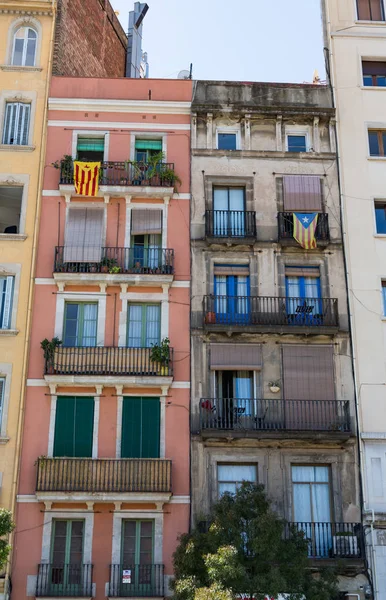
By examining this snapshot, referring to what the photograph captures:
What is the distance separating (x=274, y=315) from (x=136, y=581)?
10160 millimetres

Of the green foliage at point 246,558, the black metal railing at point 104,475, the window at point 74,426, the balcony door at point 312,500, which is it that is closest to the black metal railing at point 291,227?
the balcony door at point 312,500

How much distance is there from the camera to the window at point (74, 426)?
27750 mm

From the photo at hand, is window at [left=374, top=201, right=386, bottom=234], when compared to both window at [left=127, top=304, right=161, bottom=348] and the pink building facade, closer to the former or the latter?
the pink building facade

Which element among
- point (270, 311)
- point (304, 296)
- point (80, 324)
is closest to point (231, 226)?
point (270, 311)

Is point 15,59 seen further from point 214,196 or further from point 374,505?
point 374,505

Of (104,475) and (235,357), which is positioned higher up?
(235,357)

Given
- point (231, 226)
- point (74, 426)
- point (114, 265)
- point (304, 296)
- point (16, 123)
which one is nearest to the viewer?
point (74, 426)

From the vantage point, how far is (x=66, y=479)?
26.8 m

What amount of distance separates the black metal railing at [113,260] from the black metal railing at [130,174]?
2624mm

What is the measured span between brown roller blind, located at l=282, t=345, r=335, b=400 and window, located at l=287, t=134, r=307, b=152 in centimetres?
830

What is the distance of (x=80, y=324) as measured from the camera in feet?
96.9

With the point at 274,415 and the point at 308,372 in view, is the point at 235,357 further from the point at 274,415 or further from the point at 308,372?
the point at 308,372

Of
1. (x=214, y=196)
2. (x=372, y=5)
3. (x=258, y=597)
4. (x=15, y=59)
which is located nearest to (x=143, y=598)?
(x=258, y=597)

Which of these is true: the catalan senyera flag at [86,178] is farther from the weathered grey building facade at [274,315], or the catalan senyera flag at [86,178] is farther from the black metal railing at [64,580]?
the black metal railing at [64,580]
